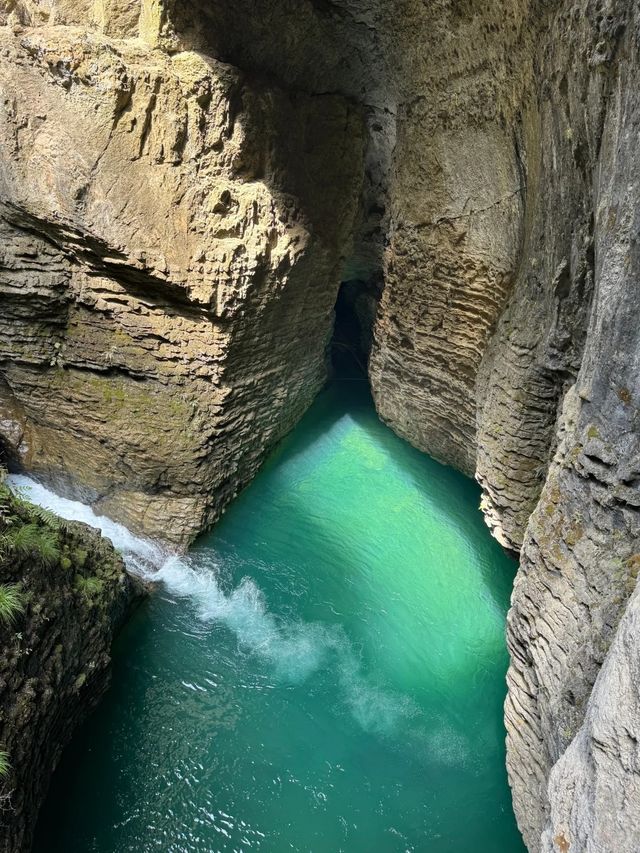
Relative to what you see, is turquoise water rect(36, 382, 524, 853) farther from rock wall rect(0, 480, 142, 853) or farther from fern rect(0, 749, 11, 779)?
fern rect(0, 749, 11, 779)

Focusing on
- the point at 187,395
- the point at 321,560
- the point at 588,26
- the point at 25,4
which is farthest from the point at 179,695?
the point at 25,4

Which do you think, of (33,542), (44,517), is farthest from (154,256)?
(33,542)

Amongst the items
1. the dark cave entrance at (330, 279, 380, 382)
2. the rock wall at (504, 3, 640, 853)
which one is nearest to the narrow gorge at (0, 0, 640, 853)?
the rock wall at (504, 3, 640, 853)

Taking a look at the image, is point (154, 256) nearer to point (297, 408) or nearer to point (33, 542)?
point (33, 542)

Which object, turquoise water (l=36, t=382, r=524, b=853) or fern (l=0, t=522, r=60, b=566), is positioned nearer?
fern (l=0, t=522, r=60, b=566)

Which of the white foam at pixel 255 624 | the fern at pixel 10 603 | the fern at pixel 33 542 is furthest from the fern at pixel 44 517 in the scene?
the white foam at pixel 255 624
